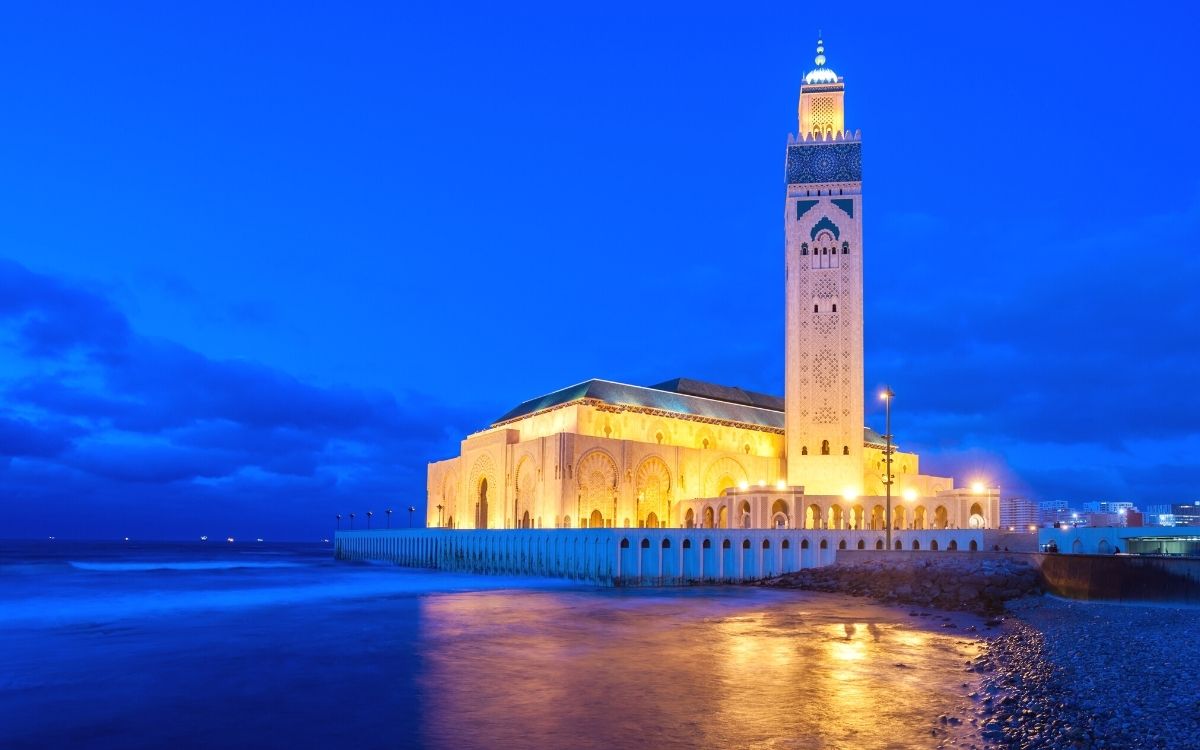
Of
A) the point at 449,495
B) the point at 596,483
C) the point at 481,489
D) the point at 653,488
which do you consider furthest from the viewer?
the point at 449,495

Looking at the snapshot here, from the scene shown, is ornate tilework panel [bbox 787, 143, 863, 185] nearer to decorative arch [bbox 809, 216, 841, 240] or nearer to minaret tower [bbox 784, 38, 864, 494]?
minaret tower [bbox 784, 38, 864, 494]

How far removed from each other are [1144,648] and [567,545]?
29981 millimetres

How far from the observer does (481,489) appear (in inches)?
2581

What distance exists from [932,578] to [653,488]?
24.9m

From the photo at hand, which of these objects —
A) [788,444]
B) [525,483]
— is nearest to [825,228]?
[788,444]

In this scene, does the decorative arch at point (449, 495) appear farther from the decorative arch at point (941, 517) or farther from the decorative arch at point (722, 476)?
the decorative arch at point (941, 517)

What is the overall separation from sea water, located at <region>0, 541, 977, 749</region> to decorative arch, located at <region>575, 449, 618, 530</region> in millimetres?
19827

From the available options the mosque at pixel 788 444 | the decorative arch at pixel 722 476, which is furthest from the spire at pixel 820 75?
the decorative arch at pixel 722 476

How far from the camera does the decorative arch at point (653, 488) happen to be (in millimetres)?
58906

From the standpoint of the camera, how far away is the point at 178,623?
29.3 meters

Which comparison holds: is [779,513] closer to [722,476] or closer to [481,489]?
[722,476]

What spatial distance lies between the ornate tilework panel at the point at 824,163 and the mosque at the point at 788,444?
0.08 m

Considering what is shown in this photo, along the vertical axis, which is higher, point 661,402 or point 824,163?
point 824,163

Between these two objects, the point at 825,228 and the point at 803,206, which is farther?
the point at 803,206
